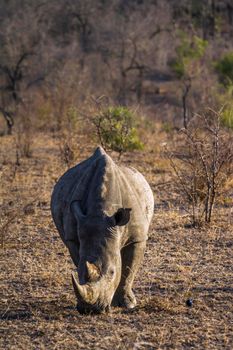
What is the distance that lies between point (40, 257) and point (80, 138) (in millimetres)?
7411

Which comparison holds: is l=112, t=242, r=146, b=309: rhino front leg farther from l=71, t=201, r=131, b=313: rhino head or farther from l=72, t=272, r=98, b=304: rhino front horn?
l=72, t=272, r=98, b=304: rhino front horn

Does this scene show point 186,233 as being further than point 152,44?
No

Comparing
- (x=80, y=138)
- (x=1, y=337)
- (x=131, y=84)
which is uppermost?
(x=1, y=337)

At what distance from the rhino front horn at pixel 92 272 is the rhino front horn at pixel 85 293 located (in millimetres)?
84

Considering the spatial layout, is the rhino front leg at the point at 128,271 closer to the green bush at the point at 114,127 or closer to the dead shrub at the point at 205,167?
the dead shrub at the point at 205,167

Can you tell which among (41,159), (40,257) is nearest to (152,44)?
(41,159)

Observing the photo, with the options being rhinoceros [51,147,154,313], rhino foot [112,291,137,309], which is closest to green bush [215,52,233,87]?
rhinoceros [51,147,154,313]

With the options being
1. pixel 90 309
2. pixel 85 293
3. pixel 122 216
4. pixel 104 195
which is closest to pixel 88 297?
pixel 85 293

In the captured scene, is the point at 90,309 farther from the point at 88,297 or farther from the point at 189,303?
the point at 189,303

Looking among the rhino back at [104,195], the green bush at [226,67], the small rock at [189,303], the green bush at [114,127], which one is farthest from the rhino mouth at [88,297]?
the green bush at [226,67]

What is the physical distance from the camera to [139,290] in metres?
→ 7.32

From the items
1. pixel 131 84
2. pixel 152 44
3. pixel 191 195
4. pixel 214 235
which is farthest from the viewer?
pixel 152 44

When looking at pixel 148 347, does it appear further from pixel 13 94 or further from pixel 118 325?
pixel 13 94

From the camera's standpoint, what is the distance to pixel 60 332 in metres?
6.17
